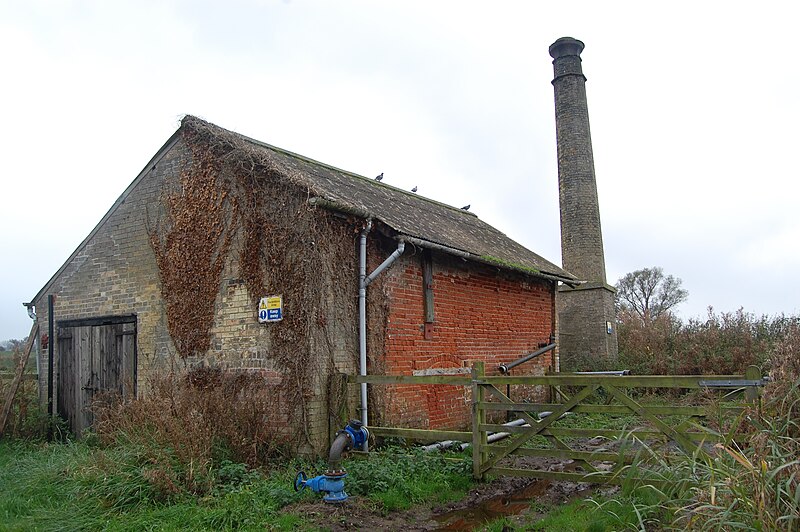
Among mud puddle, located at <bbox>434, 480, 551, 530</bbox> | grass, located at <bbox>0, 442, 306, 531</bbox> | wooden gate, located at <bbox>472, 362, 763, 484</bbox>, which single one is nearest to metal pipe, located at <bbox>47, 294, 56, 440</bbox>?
grass, located at <bbox>0, 442, 306, 531</bbox>

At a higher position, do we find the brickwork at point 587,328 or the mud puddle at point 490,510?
the brickwork at point 587,328

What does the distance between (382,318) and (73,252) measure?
22.2 feet

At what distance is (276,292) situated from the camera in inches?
356

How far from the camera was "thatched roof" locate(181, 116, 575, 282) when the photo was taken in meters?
9.42

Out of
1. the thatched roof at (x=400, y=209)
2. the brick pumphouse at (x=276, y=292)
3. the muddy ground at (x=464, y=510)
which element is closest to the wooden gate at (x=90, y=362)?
the brick pumphouse at (x=276, y=292)

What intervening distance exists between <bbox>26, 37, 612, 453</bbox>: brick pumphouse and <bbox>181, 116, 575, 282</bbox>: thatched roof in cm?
6

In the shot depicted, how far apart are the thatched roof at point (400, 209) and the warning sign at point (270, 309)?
62.2 inches

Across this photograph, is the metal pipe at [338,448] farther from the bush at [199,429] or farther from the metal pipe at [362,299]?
the metal pipe at [362,299]

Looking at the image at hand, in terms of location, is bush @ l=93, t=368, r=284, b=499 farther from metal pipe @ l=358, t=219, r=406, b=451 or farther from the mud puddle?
the mud puddle

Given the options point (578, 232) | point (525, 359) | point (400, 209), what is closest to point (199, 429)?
point (400, 209)

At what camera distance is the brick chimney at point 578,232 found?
19.8 meters

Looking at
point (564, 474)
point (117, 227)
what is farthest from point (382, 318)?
point (117, 227)

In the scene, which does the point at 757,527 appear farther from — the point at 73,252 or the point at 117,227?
the point at 73,252

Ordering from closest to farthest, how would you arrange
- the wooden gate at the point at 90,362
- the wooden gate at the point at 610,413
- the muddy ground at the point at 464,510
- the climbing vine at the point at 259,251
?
1. the muddy ground at the point at 464,510
2. the wooden gate at the point at 610,413
3. the climbing vine at the point at 259,251
4. the wooden gate at the point at 90,362
